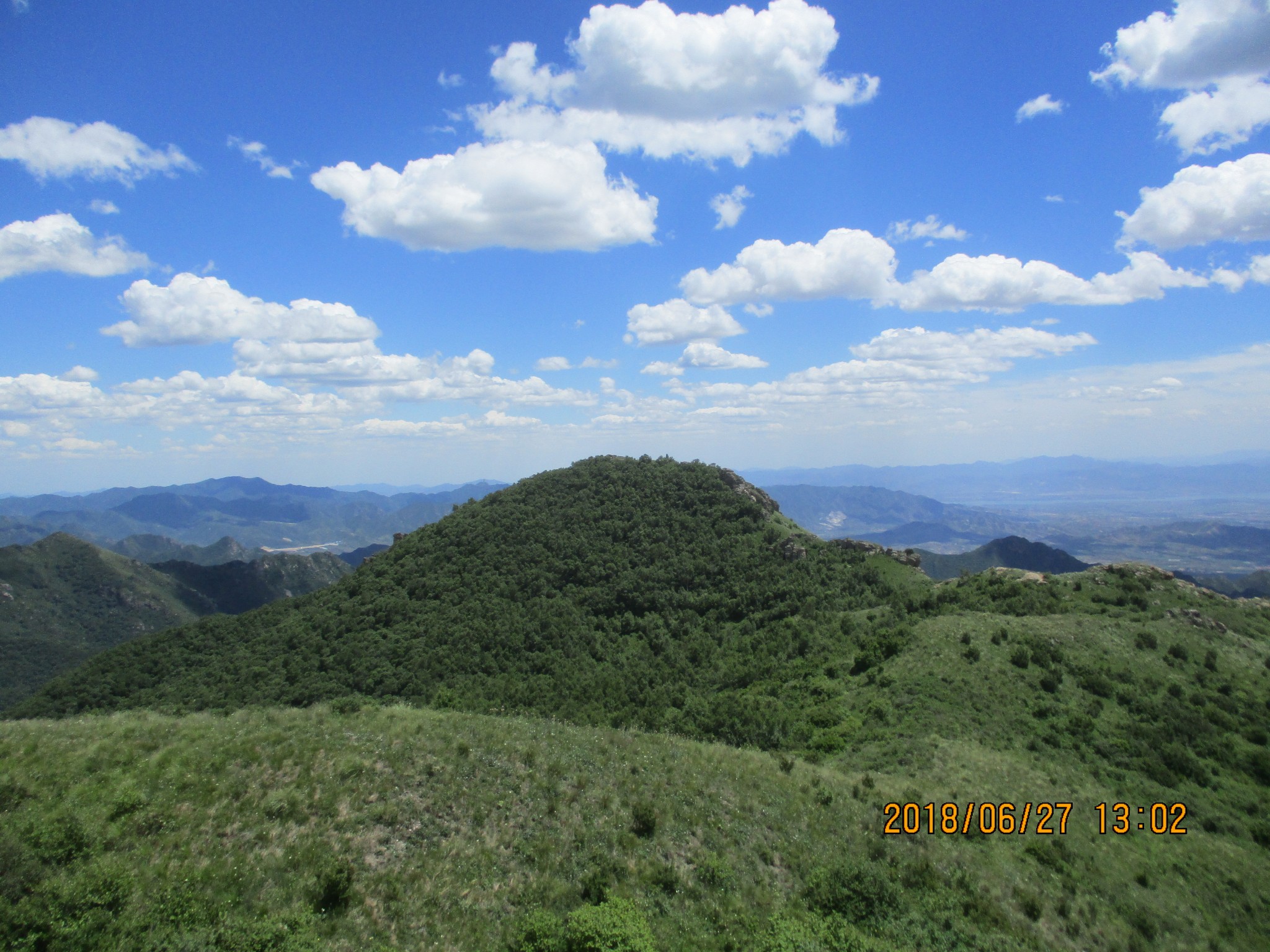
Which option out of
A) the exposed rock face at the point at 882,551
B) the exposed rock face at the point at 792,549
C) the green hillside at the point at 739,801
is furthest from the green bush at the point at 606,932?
the exposed rock face at the point at 792,549

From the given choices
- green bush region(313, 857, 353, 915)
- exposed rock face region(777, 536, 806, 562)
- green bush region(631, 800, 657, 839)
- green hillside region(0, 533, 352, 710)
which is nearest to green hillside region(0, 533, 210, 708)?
green hillside region(0, 533, 352, 710)

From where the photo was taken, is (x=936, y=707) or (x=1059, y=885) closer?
(x=1059, y=885)

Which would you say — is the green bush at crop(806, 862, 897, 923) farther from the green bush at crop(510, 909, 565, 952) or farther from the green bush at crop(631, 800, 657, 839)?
the green bush at crop(510, 909, 565, 952)

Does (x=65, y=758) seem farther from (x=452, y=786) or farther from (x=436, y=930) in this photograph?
(x=436, y=930)

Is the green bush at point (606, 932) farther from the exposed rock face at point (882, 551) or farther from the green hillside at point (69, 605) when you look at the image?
the green hillside at point (69, 605)

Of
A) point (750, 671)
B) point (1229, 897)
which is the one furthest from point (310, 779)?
point (750, 671)

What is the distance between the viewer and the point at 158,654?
79750 millimetres

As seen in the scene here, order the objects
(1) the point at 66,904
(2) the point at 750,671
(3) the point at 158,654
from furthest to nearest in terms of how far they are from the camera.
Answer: (3) the point at 158,654 < (2) the point at 750,671 < (1) the point at 66,904

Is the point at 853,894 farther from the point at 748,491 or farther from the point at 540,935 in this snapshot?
the point at 748,491

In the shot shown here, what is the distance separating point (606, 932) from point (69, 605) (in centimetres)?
21552

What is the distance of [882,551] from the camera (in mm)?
75875

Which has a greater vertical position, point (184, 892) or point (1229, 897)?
point (184, 892)

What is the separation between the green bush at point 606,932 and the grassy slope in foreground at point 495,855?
1.13ft

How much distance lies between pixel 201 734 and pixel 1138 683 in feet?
167
